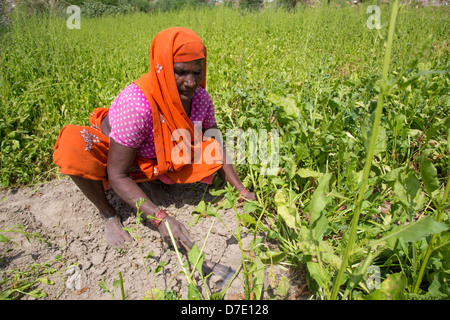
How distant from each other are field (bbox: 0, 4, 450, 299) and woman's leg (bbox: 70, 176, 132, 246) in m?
0.48

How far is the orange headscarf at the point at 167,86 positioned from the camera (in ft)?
5.53

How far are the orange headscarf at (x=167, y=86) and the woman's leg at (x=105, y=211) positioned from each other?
1.05 feet

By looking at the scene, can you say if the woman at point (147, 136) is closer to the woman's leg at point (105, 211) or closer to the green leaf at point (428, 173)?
the woman's leg at point (105, 211)

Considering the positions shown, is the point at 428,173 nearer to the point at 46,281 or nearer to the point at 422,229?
the point at 422,229

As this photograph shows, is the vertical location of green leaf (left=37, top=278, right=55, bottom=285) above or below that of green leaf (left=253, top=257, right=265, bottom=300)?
below

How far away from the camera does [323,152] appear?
6.53 ft

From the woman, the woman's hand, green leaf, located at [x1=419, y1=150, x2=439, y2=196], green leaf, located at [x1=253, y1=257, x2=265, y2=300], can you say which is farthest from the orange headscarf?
green leaf, located at [x1=419, y1=150, x2=439, y2=196]

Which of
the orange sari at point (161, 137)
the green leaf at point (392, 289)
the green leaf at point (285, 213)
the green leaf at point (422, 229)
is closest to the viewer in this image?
the green leaf at point (422, 229)

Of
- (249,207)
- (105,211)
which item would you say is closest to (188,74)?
(249,207)

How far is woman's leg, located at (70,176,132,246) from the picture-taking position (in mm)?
1906

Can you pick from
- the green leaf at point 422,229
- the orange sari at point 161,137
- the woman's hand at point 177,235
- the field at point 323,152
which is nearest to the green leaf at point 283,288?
the field at point 323,152

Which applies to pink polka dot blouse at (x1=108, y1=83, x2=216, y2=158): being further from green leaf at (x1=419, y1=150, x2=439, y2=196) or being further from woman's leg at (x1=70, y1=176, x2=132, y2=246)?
green leaf at (x1=419, y1=150, x2=439, y2=196)

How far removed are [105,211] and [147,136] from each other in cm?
58
